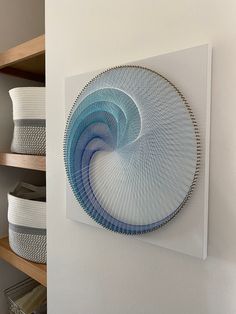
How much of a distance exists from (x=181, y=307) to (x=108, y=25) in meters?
0.75

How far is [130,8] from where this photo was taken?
628mm

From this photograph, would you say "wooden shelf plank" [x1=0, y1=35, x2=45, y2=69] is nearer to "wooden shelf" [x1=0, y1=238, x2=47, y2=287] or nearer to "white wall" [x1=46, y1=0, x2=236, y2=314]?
"white wall" [x1=46, y1=0, x2=236, y2=314]

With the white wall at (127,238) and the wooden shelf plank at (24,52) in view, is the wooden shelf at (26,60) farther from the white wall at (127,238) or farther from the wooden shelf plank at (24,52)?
the white wall at (127,238)

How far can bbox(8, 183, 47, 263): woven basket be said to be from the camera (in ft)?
3.08

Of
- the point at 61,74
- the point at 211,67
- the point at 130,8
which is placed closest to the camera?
the point at 211,67

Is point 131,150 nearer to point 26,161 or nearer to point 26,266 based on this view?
point 26,161

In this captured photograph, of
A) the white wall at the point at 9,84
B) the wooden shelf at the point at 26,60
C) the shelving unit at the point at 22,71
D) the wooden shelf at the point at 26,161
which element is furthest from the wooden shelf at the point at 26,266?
the wooden shelf at the point at 26,60

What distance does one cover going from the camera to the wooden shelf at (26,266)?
3.05 ft

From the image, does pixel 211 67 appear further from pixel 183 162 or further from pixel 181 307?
pixel 181 307

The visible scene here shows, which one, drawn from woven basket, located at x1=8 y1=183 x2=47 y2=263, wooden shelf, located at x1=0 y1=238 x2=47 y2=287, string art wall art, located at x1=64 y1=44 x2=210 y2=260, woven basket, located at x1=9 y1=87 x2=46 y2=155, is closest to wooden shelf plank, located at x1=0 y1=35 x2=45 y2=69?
woven basket, located at x1=9 y1=87 x2=46 y2=155

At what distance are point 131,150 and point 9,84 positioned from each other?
937mm

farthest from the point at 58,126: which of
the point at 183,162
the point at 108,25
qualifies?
the point at 183,162

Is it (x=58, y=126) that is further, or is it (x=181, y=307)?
(x=58, y=126)

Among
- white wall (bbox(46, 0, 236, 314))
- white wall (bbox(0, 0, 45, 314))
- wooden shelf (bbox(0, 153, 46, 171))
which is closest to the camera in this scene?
white wall (bbox(46, 0, 236, 314))
